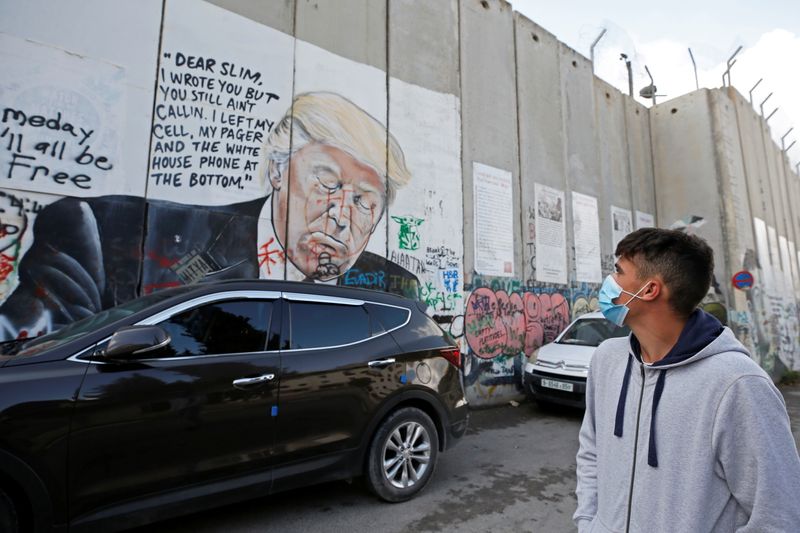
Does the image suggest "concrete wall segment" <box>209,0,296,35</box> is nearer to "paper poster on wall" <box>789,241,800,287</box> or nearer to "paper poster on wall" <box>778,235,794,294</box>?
"paper poster on wall" <box>778,235,794,294</box>

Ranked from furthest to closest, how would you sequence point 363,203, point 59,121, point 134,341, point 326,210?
point 363,203
point 326,210
point 59,121
point 134,341

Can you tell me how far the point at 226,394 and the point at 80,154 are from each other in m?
3.94

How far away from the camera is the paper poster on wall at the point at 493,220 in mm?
9328

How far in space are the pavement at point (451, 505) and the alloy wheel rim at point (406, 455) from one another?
0.69 feet

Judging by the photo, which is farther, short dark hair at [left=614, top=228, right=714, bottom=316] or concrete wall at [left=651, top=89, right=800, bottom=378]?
concrete wall at [left=651, top=89, right=800, bottom=378]

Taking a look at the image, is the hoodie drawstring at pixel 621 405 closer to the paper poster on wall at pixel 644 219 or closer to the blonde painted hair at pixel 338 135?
the blonde painted hair at pixel 338 135

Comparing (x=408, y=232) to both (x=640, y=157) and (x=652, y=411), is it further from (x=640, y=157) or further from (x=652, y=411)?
(x=640, y=157)

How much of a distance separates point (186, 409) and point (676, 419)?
9.03 ft

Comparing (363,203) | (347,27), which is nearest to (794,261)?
(363,203)

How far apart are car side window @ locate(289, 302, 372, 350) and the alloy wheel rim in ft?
3.04

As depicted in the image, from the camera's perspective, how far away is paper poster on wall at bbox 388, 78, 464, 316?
8.23 meters

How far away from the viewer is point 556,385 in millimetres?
7293

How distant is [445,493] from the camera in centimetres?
426

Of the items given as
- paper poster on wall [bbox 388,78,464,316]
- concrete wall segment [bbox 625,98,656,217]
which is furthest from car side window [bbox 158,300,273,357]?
concrete wall segment [bbox 625,98,656,217]
